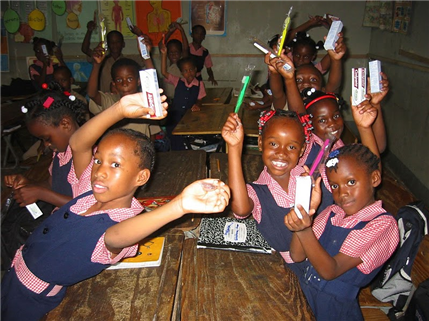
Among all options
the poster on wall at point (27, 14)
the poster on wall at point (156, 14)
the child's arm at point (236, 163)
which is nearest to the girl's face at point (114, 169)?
the child's arm at point (236, 163)

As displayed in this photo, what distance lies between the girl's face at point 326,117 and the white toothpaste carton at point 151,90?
45.8 inches

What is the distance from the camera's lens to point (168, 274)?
1.25 metres

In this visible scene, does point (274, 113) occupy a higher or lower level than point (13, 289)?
higher

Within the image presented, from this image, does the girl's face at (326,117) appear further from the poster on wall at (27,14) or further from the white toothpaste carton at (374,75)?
the poster on wall at (27,14)

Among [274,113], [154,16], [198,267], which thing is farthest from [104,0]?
[198,267]

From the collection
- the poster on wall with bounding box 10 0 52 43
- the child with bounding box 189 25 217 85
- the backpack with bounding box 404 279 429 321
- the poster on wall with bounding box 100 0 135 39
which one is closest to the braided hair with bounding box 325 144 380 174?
the backpack with bounding box 404 279 429 321

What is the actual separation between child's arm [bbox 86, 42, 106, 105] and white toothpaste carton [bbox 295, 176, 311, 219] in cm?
227

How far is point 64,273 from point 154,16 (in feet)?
22.2

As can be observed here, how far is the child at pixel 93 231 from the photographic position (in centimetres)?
115

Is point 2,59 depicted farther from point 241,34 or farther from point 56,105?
point 56,105

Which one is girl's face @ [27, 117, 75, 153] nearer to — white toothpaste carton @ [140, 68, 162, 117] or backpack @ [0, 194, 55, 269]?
backpack @ [0, 194, 55, 269]

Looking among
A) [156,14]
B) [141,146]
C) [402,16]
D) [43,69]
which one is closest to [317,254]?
[141,146]

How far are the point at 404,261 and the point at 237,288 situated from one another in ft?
2.58

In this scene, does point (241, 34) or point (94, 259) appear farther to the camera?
point (241, 34)
